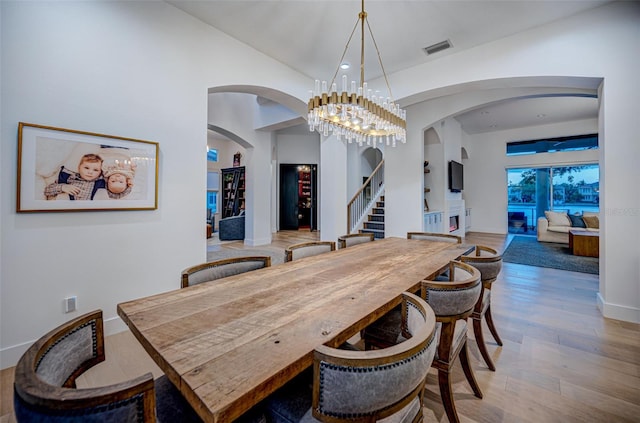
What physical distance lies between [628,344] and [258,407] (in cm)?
316

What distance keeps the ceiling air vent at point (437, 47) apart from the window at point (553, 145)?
6.72 m

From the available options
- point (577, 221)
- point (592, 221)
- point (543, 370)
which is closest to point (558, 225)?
point (577, 221)

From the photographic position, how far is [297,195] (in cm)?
972

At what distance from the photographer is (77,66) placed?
2188 millimetres

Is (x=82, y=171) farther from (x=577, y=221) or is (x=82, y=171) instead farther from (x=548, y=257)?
(x=577, y=221)

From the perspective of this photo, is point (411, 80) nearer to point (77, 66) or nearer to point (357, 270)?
point (357, 270)

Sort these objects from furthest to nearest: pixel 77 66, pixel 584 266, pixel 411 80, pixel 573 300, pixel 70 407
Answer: pixel 584 266, pixel 411 80, pixel 573 300, pixel 77 66, pixel 70 407

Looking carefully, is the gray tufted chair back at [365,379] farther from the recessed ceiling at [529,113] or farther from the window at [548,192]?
the window at [548,192]

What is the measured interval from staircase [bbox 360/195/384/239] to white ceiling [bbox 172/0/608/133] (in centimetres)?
367

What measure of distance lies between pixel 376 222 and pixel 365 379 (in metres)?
6.17

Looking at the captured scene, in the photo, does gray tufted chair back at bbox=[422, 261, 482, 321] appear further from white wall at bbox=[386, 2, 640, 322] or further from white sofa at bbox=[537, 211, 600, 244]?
white sofa at bbox=[537, 211, 600, 244]

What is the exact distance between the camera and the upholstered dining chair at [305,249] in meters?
2.24

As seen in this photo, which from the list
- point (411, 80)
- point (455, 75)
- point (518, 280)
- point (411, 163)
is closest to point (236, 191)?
point (411, 163)

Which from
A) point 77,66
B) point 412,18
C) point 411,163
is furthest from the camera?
point 411,163
